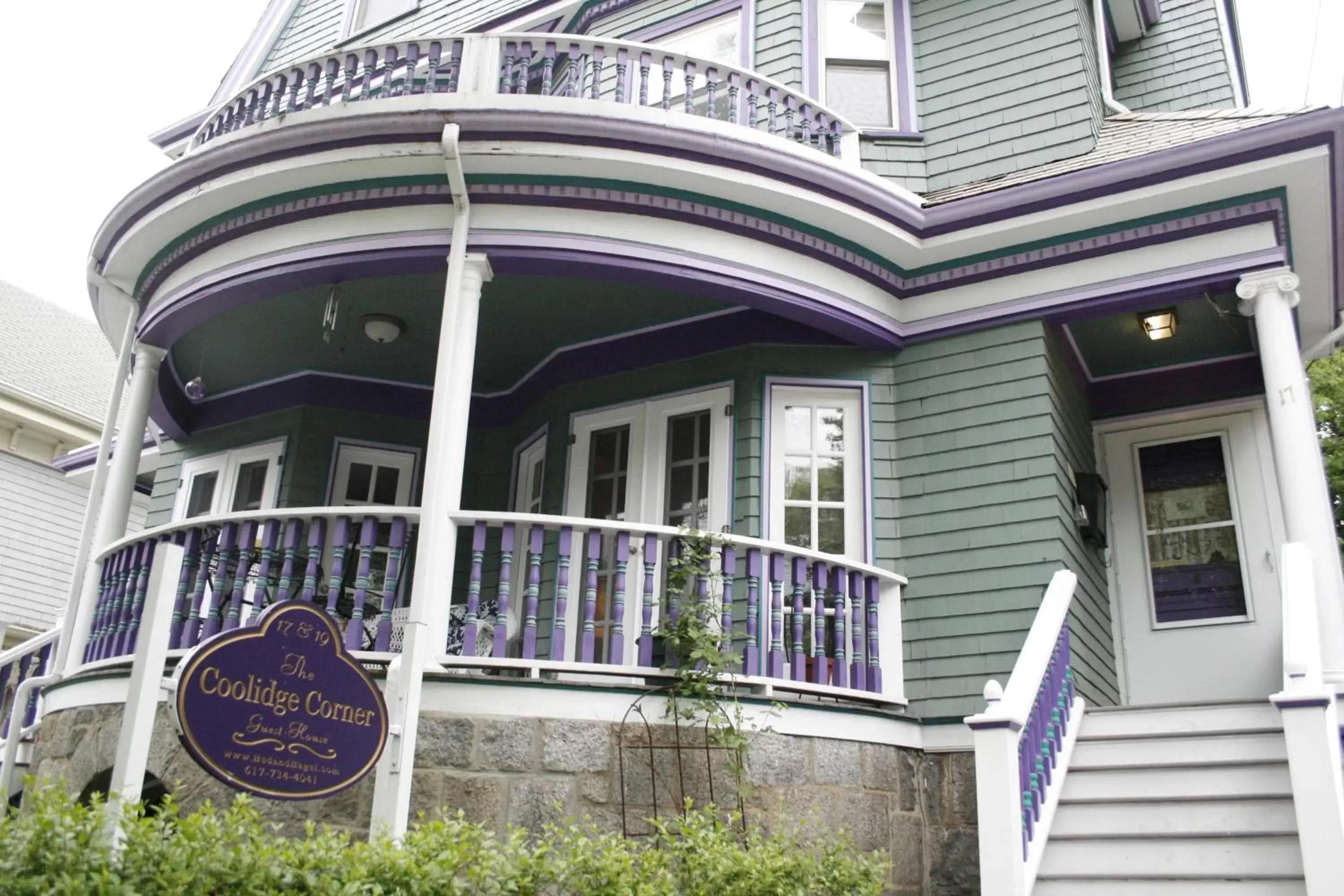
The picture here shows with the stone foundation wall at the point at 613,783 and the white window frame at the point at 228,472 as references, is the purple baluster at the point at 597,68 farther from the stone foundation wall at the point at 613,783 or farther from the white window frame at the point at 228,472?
the white window frame at the point at 228,472

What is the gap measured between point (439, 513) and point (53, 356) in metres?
13.0

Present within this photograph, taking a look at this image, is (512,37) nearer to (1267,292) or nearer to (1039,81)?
(1039,81)

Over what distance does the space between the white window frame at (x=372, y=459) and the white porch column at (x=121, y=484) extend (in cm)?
161

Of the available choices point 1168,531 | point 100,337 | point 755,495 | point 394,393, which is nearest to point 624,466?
point 755,495

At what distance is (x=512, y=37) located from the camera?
6266 mm

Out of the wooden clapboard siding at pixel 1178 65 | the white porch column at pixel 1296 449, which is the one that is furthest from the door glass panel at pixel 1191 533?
the wooden clapboard siding at pixel 1178 65

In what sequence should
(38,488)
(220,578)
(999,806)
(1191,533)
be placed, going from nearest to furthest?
1. (999,806)
2. (220,578)
3. (1191,533)
4. (38,488)

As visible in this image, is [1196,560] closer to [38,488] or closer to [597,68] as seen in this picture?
[597,68]

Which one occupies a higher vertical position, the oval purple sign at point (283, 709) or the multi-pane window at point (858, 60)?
the multi-pane window at point (858, 60)

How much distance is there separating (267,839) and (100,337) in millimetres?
17367

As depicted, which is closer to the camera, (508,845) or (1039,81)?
(508,845)

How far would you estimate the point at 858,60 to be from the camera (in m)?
8.20

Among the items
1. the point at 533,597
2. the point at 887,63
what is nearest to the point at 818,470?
the point at 533,597

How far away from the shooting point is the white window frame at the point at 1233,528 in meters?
7.09
